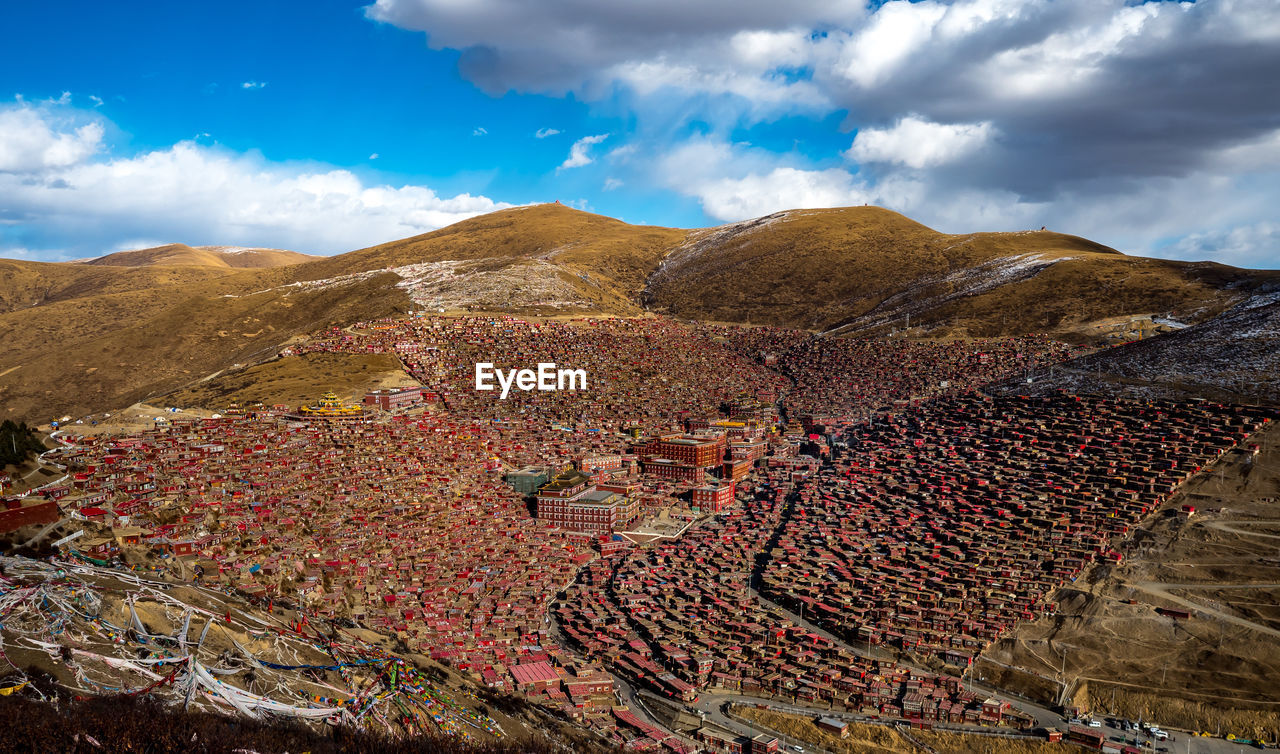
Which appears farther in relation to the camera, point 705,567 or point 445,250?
point 445,250

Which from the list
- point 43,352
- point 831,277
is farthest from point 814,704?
point 43,352

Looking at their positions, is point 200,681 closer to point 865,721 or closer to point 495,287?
point 865,721

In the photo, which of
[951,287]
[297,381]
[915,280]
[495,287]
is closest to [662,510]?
[297,381]

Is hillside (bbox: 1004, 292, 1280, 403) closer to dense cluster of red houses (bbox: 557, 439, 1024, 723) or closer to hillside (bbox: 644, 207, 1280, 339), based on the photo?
hillside (bbox: 644, 207, 1280, 339)

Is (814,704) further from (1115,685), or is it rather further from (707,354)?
(707,354)


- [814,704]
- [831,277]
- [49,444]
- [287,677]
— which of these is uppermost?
[831,277]

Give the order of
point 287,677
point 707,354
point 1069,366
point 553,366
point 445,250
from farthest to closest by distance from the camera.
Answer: point 445,250 → point 707,354 → point 553,366 → point 1069,366 → point 287,677

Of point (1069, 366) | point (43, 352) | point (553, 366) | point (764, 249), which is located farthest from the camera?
point (764, 249)

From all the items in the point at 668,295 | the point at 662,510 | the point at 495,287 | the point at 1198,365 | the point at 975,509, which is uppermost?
the point at 668,295
